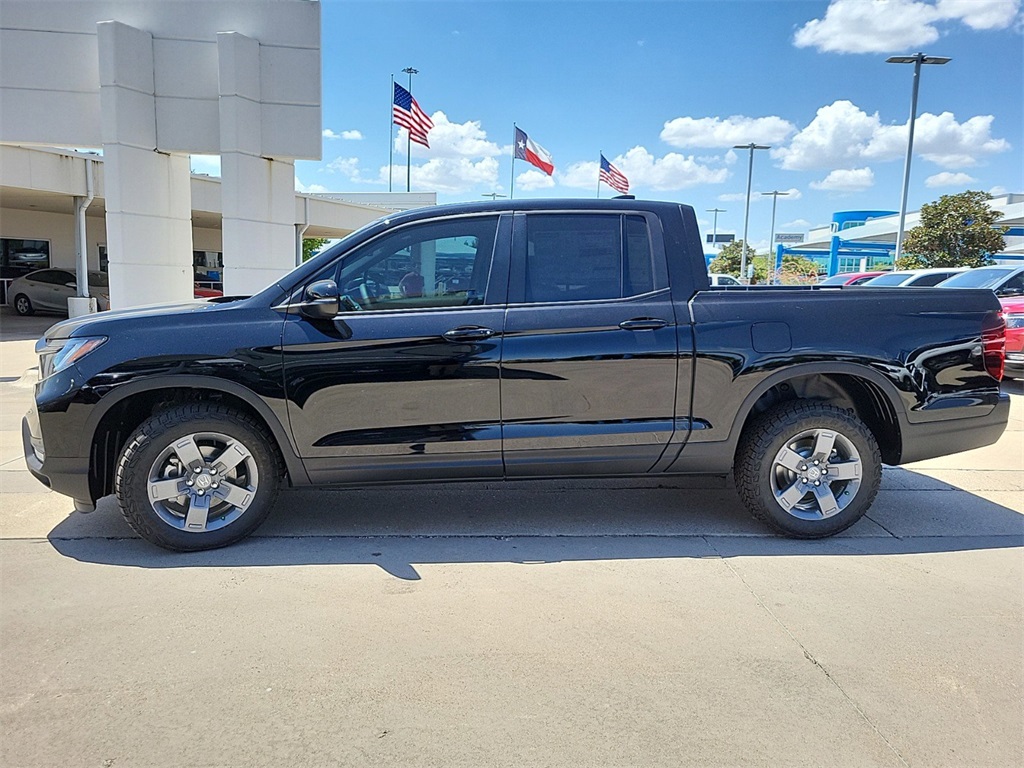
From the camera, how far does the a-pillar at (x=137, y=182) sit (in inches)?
408

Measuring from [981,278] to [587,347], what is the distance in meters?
10.6

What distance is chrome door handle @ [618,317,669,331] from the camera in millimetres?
4035

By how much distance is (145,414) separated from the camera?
13.5ft

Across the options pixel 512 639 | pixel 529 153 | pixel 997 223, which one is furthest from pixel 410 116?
pixel 997 223

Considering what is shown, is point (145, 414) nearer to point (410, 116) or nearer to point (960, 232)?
point (410, 116)

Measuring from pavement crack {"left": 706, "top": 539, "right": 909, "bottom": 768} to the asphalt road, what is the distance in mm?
13

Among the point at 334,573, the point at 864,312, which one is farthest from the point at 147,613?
the point at 864,312

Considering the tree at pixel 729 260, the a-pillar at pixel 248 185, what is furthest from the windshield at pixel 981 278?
the tree at pixel 729 260

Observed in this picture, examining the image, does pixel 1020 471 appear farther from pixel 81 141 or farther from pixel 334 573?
pixel 81 141

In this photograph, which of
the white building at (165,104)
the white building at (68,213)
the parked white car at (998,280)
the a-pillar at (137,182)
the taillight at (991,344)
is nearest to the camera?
the taillight at (991,344)

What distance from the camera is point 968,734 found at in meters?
2.53

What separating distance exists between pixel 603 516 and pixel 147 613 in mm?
2663

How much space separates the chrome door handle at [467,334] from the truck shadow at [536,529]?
1.20m

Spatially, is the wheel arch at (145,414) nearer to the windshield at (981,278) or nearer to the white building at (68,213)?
the windshield at (981,278)
